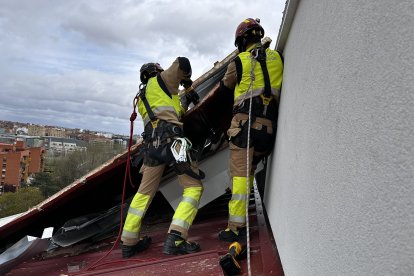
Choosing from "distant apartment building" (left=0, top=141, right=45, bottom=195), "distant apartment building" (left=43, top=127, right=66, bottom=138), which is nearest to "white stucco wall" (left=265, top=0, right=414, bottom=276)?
"distant apartment building" (left=0, top=141, right=45, bottom=195)

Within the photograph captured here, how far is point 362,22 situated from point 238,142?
2.46 metres

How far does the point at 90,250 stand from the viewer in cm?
399

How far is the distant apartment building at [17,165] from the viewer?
180 ft

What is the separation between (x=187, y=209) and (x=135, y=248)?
0.65m

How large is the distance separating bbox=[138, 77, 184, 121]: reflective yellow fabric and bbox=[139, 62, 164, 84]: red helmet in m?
0.25

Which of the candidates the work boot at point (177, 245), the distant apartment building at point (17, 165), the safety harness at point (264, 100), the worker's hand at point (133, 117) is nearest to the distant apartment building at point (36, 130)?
the distant apartment building at point (17, 165)

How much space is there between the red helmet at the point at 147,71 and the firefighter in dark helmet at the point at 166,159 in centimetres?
15

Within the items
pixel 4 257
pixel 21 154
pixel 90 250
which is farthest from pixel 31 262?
pixel 21 154

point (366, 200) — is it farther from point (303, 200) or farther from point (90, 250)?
point (90, 250)

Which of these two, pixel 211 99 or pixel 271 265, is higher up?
pixel 211 99

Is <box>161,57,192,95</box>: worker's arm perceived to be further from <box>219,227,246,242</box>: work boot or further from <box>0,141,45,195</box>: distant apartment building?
<box>0,141,45,195</box>: distant apartment building

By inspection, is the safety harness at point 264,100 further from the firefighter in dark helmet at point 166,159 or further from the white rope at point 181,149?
the firefighter in dark helmet at point 166,159

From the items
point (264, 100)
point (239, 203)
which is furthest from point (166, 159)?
point (264, 100)

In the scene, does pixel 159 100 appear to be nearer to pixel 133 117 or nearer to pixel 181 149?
pixel 133 117
